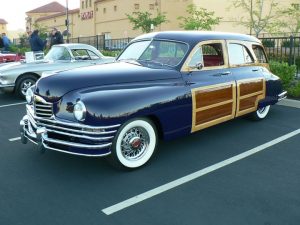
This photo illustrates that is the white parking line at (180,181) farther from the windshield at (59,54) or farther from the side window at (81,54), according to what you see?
the windshield at (59,54)

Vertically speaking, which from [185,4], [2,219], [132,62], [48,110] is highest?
[185,4]

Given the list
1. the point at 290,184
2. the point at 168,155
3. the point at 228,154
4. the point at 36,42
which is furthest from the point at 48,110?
the point at 36,42

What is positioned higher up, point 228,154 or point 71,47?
point 71,47

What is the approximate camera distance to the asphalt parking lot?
3.56m

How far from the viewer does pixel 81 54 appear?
32.7 feet

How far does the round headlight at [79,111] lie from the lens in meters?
4.18

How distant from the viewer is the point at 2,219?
3504 mm

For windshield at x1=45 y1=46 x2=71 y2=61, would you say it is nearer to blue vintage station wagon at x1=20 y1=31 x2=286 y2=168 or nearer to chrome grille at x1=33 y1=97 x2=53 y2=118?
blue vintage station wagon at x1=20 y1=31 x2=286 y2=168

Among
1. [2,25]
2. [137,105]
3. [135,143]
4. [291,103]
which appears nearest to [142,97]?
[137,105]

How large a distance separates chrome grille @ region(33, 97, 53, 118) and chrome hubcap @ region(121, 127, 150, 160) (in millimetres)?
973

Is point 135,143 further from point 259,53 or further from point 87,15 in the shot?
point 87,15

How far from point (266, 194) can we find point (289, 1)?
49938 mm

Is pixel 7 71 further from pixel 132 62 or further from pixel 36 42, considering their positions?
pixel 132 62

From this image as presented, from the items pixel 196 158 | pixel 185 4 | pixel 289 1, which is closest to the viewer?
pixel 196 158
